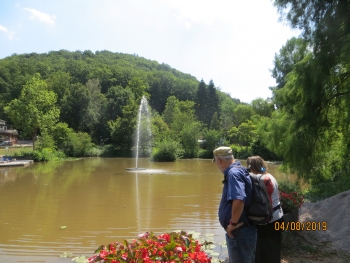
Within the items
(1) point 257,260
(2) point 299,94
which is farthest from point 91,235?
(2) point 299,94

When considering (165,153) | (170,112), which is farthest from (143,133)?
(170,112)

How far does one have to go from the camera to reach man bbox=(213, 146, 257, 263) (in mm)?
2887

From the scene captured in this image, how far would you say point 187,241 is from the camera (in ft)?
9.48

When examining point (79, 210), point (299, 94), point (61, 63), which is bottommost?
point (79, 210)

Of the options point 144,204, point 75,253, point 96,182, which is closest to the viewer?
point 75,253

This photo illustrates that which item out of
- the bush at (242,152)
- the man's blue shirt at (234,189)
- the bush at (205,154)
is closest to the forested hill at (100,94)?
the bush at (205,154)

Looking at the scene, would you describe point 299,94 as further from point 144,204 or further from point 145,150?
point 145,150

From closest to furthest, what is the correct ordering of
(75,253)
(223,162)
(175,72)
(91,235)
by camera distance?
(223,162) < (75,253) < (91,235) < (175,72)

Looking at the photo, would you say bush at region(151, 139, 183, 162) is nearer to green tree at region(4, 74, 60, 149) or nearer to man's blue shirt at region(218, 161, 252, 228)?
green tree at region(4, 74, 60, 149)

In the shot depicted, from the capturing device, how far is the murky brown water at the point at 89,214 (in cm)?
706

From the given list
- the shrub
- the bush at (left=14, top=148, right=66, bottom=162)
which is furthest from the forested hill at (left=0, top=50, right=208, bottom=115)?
the shrub

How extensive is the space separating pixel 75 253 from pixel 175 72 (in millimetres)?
104345

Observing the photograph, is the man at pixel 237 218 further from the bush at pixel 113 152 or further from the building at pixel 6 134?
the building at pixel 6 134

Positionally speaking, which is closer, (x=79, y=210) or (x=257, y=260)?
(x=257, y=260)
